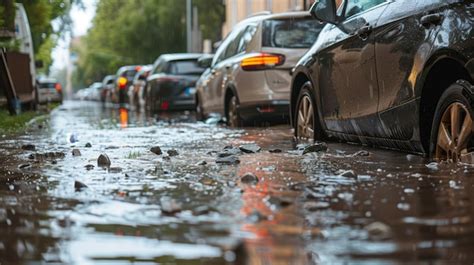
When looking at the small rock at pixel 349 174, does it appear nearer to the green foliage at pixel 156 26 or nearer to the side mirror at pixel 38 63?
the side mirror at pixel 38 63

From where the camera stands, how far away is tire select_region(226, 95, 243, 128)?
39.4ft

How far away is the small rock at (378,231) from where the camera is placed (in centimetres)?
342

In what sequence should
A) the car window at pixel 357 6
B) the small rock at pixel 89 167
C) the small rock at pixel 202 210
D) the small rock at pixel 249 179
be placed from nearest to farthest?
the small rock at pixel 202 210 < the small rock at pixel 249 179 < the small rock at pixel 89 167 < the car window at pixel 357 6

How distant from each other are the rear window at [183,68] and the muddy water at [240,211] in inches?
545

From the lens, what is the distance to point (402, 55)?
5.88m

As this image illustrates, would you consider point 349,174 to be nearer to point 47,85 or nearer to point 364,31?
point 364,31

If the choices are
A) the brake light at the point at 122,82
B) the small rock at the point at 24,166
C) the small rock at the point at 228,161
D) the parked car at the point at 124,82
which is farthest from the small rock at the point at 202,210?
the brake light at the point at 122,82

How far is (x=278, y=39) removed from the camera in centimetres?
1134

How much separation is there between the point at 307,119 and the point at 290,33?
3.00 m

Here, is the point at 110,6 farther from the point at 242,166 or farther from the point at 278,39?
the point at 242,166

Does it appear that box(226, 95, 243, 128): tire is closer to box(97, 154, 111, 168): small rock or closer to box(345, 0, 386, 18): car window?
box(345, 0, 386, 18): car window

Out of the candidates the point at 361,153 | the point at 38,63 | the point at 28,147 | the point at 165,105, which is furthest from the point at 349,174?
the point at 38,63

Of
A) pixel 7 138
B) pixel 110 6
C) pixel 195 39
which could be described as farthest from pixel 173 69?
pixel 110 6

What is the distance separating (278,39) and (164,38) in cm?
5259
